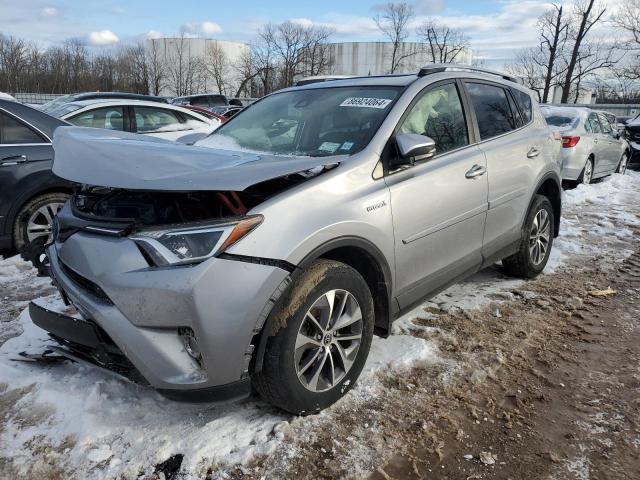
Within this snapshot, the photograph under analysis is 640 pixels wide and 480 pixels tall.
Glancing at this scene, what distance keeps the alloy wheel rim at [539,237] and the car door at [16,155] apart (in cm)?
476

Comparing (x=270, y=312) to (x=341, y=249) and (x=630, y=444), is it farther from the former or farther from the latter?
(x=630, y=444)

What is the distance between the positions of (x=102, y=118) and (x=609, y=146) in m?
10.4

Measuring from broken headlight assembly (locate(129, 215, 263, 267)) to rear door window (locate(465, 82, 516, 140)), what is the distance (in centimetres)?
247

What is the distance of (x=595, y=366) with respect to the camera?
11.6 ft

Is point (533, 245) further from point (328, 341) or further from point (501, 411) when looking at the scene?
point (328, 341)

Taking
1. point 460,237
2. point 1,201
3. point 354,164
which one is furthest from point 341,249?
point 1,201

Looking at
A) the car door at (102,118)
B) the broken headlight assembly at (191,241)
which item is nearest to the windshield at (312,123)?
the broken headlight assembly at (191,241)

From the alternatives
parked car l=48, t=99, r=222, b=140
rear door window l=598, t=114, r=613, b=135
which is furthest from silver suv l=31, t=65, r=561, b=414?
rear door window l=598, t=114, r=613, b=135

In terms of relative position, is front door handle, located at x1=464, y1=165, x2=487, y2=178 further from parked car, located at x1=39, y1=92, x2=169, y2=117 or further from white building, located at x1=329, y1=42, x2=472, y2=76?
white building, located at x1=329, y1=42, x2=472, y2=76

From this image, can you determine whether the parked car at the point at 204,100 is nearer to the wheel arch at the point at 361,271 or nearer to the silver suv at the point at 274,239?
the silver suv at the point at 274,239

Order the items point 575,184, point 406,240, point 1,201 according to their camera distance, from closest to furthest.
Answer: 1. point 406,240
2. point 1,201
3. point 575,184

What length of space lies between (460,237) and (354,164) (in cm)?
119

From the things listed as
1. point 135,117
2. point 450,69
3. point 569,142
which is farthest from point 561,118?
point 135,117

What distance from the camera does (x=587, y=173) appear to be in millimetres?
10992
